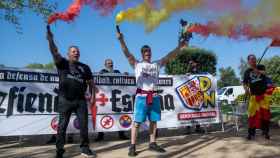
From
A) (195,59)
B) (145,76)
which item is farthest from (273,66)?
(145,76)

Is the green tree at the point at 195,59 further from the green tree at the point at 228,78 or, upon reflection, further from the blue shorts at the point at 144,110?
the green tree at the point at 228,78

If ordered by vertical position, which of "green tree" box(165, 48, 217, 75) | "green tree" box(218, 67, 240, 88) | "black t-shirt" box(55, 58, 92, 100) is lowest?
"black t-shirt" box(55, 58, 92, 100)

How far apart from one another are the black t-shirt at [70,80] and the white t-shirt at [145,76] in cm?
103

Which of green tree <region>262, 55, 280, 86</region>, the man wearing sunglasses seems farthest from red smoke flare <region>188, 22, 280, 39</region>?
green tree <region>262, 55, 280, 86</region>

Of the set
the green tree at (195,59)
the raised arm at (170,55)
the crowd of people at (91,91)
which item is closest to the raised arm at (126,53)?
the crowd of people at (91,91)

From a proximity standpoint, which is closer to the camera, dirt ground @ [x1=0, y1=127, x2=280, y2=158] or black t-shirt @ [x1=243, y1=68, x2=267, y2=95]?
dirt ground @ [x1=0, y1=127, x2=280, y2=158]

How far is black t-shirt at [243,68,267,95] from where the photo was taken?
895 cm

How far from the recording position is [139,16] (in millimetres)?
7031

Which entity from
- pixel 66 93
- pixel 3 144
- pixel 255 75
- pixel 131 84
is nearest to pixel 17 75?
pixel 3 144

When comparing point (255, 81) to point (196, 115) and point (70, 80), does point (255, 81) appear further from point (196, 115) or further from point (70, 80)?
point (70, 80)

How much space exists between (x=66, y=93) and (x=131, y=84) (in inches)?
129

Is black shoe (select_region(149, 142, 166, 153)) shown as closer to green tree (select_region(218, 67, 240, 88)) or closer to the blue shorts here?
the blue shorts

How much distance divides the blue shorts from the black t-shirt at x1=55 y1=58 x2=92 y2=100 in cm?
100

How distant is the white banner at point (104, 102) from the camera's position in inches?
322
